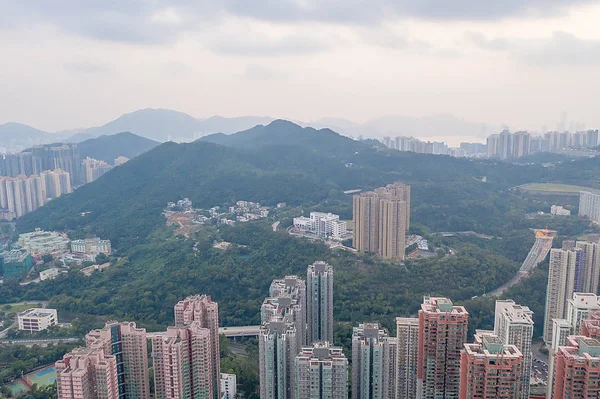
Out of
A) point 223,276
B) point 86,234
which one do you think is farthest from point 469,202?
point 86,234

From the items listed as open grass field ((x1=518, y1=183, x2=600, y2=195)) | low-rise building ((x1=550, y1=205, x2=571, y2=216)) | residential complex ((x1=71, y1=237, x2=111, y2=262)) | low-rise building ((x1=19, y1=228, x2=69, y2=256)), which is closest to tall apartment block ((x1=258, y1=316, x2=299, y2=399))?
residential complex ((x1=71, y1=237, x2=111, y2=262))

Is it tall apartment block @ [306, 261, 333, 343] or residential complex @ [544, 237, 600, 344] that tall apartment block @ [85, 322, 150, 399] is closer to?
tall apartment block @ [306, 261, 333, 343]

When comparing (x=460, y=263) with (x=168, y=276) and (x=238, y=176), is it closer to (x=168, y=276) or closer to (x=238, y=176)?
(x=168, y=276)

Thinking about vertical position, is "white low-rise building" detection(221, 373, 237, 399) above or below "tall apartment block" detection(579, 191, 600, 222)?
below

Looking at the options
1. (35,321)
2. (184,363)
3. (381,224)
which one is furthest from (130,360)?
(381,224)

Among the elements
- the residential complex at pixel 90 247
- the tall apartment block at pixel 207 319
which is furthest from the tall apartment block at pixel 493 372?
the residential complex at pixel 90 247
